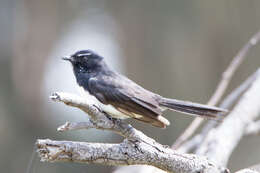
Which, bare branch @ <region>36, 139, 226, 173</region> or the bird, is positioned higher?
the bird

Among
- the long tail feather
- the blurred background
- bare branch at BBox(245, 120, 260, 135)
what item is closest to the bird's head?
the long tail feather

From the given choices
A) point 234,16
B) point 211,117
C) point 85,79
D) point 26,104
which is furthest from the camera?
point 26,104

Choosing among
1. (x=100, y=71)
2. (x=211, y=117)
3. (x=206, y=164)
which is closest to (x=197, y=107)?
(x=211, y=117)

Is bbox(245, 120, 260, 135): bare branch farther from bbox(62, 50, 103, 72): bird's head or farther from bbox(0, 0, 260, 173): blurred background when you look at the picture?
bbox(0, 0, 260, 173): blurred background

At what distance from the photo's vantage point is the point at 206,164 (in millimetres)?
3820

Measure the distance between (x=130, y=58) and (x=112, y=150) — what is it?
22.1ft

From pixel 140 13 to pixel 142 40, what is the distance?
0.51m

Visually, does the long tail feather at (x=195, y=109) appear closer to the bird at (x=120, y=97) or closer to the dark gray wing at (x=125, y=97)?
the bird at (x=120, y=97)

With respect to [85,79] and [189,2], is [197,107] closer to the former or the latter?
[85,79]

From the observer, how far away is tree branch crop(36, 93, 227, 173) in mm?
3309

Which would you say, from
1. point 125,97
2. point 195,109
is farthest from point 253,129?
point 125,97

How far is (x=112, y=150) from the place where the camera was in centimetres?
357

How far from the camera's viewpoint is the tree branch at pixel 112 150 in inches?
130

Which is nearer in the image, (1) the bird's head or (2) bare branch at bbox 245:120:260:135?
(1) the bird's head
